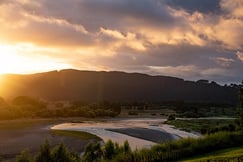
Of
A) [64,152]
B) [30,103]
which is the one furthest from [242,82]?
[30,103]

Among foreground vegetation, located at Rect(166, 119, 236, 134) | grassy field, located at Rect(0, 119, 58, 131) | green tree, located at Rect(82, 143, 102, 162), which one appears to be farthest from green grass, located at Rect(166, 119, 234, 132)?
green tree, located at Rect(82, 143, 102, 162)

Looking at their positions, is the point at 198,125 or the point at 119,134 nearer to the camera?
the point at 119,134

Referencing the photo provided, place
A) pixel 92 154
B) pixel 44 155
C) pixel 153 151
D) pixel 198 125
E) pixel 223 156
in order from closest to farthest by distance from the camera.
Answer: pixel 223 156, pixel 153 151, pixel 44 155, pixel 92 154, pixel 198 125

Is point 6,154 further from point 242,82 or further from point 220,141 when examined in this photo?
point 242,82

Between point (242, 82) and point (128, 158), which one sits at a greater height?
point (242, 82)

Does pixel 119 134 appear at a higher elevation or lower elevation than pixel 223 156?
lower

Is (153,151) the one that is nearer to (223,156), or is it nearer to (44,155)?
(223,156)

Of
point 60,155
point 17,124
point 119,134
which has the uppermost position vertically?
point 60,155

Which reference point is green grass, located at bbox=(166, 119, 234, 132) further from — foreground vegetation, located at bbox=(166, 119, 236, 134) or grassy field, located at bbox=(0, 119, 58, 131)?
grassy field, located at bbox=(0, 119, 58, 131)

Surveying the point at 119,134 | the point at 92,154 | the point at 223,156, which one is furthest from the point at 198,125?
the point at 223,156

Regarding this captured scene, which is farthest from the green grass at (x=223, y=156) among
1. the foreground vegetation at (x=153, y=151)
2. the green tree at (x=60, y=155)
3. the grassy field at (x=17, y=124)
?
the grassy field at (x=17, y=124)

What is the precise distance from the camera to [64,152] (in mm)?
43781

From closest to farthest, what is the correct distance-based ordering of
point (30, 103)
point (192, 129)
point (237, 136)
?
1. point (237, 136)
2. point (192, 129)
3. point (30, 103)

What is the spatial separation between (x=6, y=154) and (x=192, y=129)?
6436 centimetres
